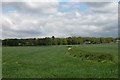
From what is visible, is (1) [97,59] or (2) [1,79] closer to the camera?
(2) [1,79]

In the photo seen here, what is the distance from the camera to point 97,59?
4066 centimetres

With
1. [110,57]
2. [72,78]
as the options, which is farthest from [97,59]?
[72,78]

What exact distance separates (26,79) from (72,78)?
3.33 metres

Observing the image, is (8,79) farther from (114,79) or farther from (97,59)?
(97,59)

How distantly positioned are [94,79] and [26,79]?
4.88m

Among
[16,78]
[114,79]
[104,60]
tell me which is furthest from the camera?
[104,60]

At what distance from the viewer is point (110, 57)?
1555 inches

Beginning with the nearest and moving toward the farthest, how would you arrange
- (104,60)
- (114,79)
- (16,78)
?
1. (114,79)
2. (16,78)
3. (104,60)

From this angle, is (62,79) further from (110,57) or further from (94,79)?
(110,57)

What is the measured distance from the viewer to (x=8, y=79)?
21.4m

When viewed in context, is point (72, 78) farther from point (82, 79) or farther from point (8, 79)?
point (8, 79)

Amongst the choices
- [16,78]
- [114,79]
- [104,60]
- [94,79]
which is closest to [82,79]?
[94,79]

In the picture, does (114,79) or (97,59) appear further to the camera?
(97,59)

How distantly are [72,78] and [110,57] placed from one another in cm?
1954
